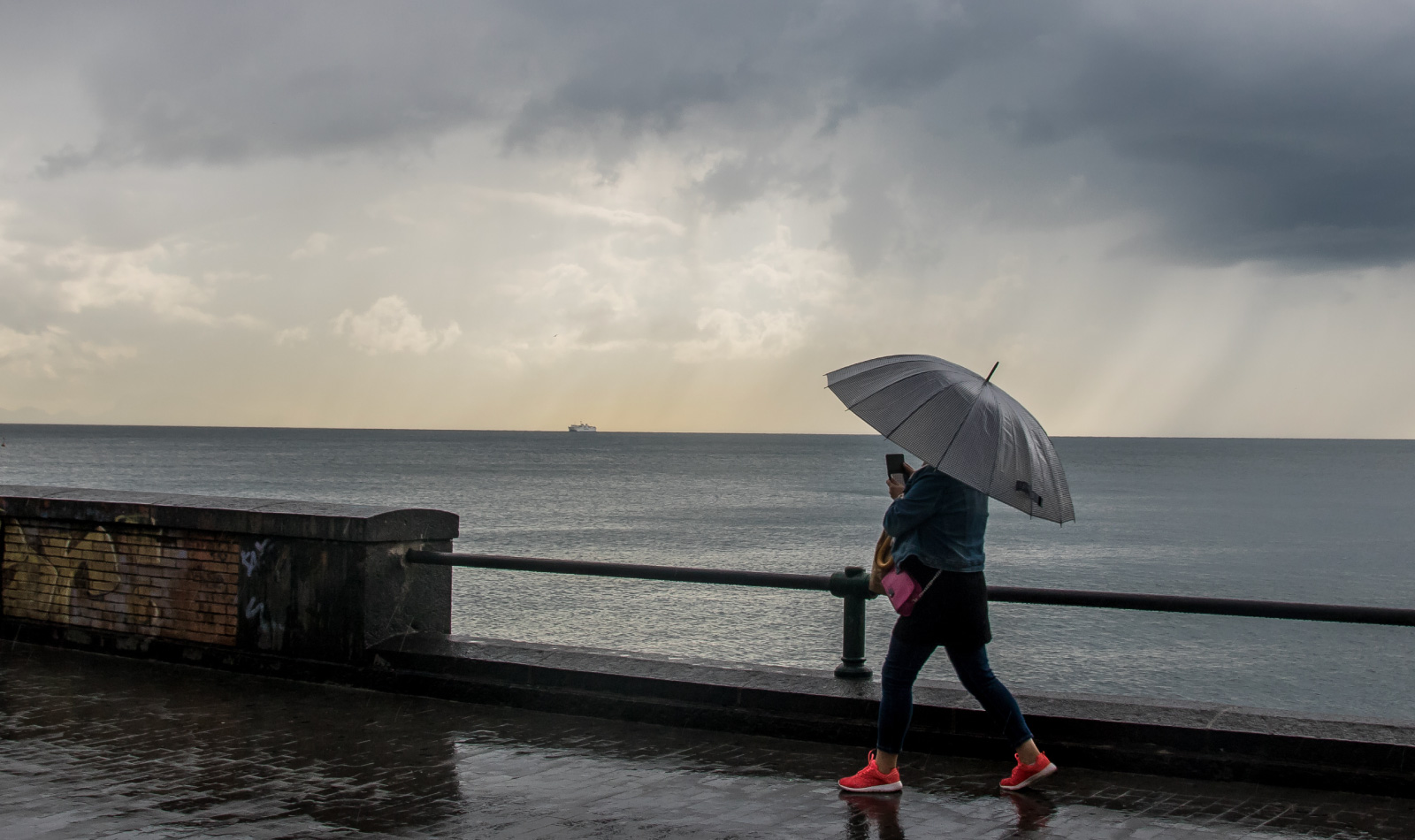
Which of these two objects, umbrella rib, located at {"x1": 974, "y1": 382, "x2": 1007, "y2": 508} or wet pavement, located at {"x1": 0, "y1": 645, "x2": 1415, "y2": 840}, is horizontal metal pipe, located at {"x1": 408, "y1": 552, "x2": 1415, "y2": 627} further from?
umbrella rib, located at {"x1": 974, "y1": 382, "x2": 1007, "y2": 508}

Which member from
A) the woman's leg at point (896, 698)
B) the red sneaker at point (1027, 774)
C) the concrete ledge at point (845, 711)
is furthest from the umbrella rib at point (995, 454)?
the concrete ledge at point (845, 711)

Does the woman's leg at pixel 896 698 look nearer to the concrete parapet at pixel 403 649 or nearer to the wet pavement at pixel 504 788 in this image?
the wet pavement at pixel 504 788

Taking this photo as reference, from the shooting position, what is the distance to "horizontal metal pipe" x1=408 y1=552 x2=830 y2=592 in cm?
604

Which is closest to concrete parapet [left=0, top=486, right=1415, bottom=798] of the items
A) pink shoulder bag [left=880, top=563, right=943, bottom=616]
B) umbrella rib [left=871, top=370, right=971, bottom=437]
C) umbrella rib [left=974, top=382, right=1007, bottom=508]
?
pink shoulder bag [left=880, top=563, right=943, bottom=616]

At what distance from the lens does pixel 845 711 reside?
18.9 feet

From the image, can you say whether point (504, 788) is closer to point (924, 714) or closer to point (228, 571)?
point (924, 714)

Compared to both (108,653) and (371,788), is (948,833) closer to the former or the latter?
(371,788)

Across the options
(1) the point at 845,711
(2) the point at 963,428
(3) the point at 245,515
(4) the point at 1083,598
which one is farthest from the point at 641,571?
(3) the point at 245,515

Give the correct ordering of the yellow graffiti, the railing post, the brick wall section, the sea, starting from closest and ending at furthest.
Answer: the railing post
the brick wall section
the yellow graffiti
the sea

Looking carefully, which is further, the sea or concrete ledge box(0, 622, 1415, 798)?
the sea

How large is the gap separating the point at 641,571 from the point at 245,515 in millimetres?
2457

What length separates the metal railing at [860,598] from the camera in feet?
17.1

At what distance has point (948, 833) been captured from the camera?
442 centimetres

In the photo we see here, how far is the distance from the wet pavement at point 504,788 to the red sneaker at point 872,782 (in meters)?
0.05
